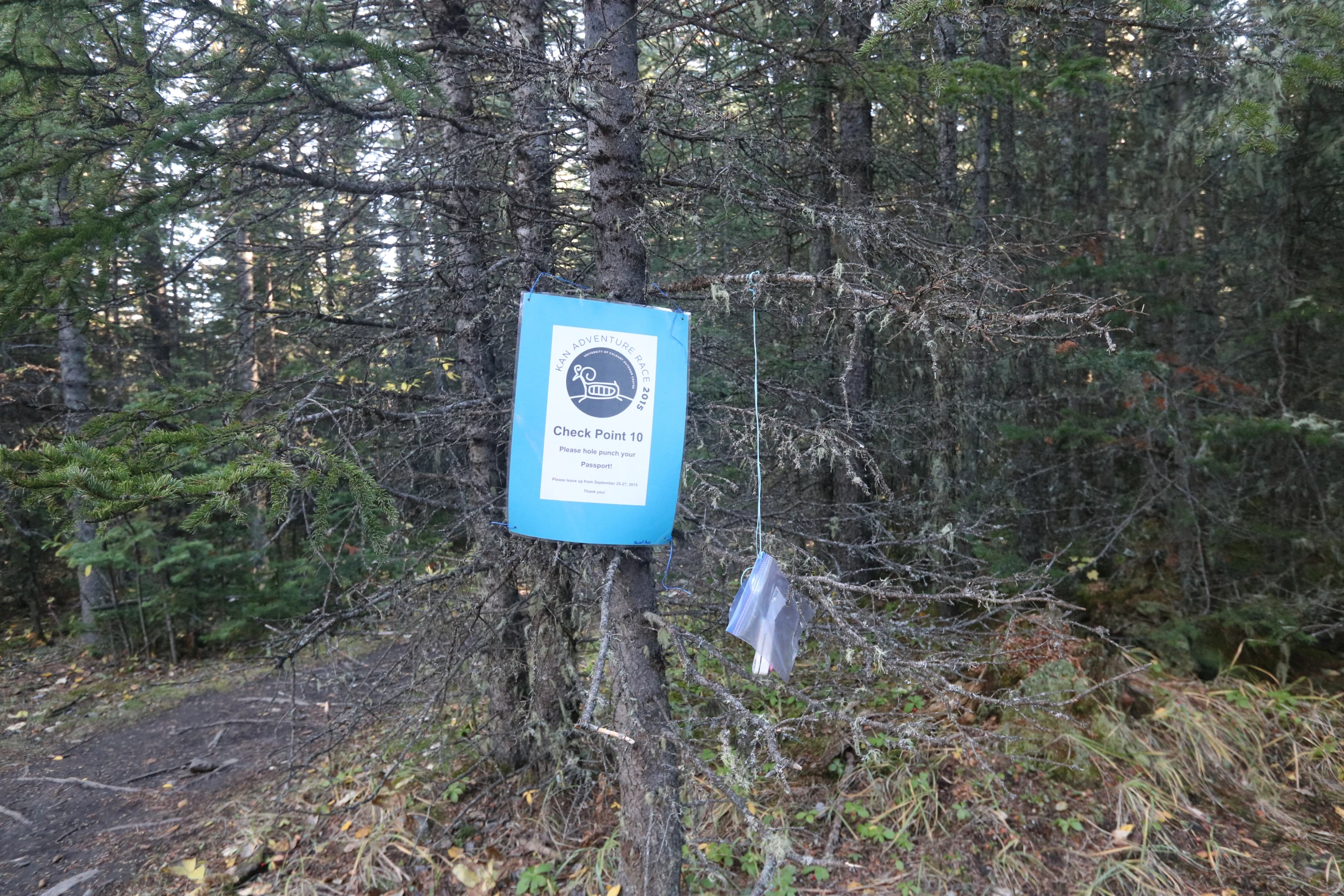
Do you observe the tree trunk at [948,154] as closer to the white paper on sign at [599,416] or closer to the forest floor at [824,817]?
the forest floor at [824,817]

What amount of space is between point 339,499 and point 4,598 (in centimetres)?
673

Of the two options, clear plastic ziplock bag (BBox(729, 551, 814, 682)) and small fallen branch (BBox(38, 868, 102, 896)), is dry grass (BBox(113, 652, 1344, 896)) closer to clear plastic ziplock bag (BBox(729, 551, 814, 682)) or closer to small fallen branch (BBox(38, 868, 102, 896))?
small fallen branch (BBox(38, 868, 102, 896))

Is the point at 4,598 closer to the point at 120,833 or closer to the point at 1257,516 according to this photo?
the point at 120,833

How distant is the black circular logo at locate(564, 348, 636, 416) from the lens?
2689 millimetres

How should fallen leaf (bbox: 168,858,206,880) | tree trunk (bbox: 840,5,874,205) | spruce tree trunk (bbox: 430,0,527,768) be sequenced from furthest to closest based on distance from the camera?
tree trunk (bbox: 840,5,874,205)
fallen leaf (bbox: 168,858,206,880)
spruce tree trunk (bbox: 430,0,527,768)

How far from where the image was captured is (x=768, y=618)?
249 cm

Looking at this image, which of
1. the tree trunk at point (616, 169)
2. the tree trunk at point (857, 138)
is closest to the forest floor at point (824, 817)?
the tree trunk at point (616, 169)

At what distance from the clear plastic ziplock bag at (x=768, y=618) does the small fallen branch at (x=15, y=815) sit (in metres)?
6.67

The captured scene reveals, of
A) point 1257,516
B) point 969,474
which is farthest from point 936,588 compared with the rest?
point 1257,516

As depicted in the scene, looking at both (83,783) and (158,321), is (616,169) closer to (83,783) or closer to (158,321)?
(83,783)

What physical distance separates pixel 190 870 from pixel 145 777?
7.15 ft

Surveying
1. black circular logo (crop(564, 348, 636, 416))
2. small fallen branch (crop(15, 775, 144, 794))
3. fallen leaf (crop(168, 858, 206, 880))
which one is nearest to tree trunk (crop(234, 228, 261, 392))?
black circular logo (crop(564, 348, 636, 416))

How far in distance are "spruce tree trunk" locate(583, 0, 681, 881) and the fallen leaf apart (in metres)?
3.43

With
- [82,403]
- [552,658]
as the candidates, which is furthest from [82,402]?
[552,658]
